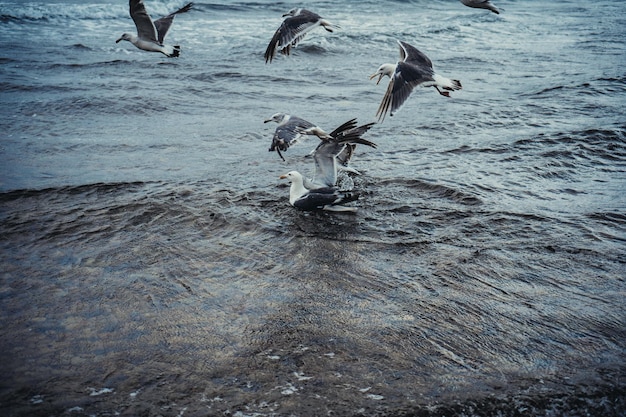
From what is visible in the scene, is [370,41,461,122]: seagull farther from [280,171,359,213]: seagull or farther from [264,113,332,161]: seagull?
[280,171,359,213]: seagull

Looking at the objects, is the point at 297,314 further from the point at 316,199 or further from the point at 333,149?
the point at 333,149

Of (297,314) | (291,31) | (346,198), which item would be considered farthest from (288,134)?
(297,314)

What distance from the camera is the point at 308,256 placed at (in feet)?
17.2

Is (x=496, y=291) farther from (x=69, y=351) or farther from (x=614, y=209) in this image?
(x=69, y=351)

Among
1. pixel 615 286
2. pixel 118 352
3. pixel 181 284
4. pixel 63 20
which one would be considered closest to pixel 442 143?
pixel 615 286

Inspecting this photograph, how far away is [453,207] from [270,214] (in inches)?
71.1

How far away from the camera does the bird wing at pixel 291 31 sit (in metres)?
7.54

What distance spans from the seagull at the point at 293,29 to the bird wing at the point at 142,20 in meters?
1.74

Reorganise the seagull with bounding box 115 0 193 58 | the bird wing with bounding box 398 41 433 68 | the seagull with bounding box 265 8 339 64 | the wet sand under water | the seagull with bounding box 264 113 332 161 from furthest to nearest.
→ the seagull with bounding box 115 0 193 58 → the seagull with bounding box 265 8 339 64 → the bird wing with bounding box 398 41 433 68 → the seagull with bounding box 264 113 332 161 → the wet sand under water

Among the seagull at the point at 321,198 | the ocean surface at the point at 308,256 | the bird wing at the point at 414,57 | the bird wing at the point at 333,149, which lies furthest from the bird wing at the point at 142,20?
the seagull at the point at 321,198

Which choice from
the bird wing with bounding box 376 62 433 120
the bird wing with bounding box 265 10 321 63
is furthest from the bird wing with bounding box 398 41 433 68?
the bird wing with bounding box 265 10 321 63

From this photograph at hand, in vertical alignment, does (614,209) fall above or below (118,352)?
above

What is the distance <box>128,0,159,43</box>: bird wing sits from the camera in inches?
306

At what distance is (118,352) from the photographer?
3.90 m
